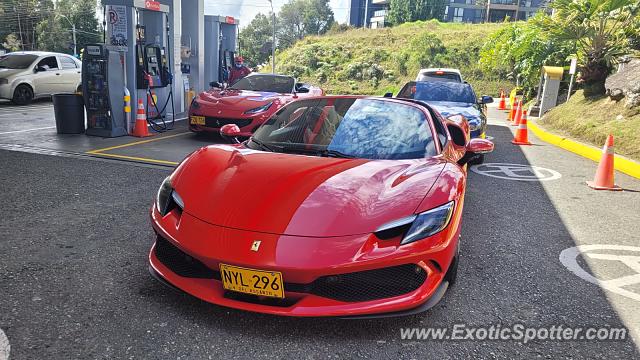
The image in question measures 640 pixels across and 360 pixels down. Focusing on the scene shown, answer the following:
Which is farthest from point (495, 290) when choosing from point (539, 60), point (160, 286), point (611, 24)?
point (539, 60)

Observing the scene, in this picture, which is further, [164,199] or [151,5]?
[151,5]

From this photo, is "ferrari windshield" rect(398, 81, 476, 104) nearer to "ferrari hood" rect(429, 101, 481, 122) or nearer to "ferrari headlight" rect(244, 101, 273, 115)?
"ferrari hood" rect(429, 101, 481, 122)

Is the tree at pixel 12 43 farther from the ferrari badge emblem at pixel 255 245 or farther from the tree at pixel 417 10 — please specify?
the ferrari badge emblem at pixel 255 245

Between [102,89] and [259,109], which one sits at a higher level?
[102,89]

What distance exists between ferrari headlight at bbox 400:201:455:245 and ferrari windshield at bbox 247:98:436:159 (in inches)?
30.1

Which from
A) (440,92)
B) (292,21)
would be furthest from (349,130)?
(292,21)

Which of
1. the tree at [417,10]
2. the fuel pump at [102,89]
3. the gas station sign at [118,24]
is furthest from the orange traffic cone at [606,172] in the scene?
the tree at [417,10]

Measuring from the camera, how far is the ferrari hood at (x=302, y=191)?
99.2 inches

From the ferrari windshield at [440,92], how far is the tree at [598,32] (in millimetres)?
5268

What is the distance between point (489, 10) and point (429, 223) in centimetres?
8158

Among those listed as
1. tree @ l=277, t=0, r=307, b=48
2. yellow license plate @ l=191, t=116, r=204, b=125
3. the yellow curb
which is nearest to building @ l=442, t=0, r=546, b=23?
tree @ l=277, t=0, r=307, b=48

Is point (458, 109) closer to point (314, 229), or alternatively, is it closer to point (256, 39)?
point (314, 229)

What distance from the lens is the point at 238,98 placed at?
8.77m

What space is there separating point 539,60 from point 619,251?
16.1 metres
